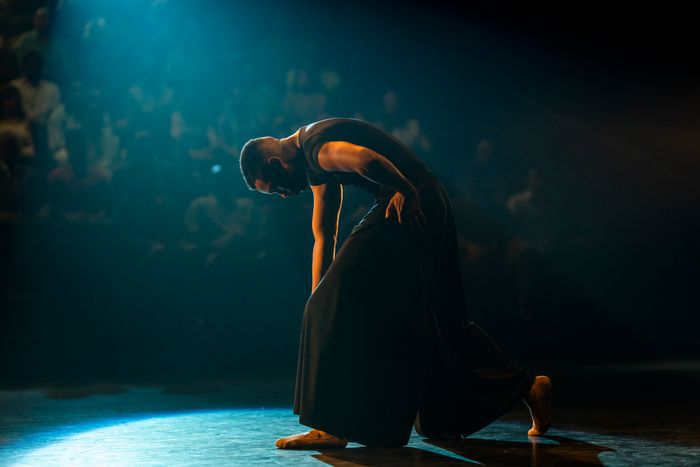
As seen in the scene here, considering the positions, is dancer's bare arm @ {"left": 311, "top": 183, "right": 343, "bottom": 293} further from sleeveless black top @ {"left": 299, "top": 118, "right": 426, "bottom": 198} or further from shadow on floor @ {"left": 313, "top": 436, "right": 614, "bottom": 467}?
shadow on floor @ {"left": 313, "top": 436, "right": 614, "bottom": 467}

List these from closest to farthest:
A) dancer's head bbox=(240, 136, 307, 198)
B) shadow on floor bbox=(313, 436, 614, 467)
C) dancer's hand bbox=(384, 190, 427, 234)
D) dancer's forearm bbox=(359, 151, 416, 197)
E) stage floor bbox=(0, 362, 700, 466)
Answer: shadow on floor bbox=(313, 436, 614, 467) < stage floor bbox=(0, 362, 700, 466) < dancer's forearm bbox=(359, 151, 416, 197) < dancer's hand bbox=(384, 190, 427, 234) < dancer's head bbox=(240, 136, 307, 198)

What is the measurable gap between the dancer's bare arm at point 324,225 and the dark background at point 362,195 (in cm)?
396

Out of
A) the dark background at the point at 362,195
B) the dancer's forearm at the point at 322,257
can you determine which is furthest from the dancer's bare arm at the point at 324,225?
the dark background at the point at 362,195

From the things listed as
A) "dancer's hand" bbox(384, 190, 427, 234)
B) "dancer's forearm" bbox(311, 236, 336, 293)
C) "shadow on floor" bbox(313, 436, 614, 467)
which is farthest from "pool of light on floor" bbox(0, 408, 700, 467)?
"dancer's hand" bbox(384, 190, 427, 234)

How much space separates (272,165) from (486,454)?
1145mm

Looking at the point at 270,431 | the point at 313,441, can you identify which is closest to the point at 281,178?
the point at 313,441

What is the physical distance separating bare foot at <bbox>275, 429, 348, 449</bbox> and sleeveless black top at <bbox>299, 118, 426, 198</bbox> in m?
0.81

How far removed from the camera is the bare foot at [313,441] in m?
2.35

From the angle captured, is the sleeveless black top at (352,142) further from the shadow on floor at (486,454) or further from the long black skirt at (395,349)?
the shadow on floor at (486,454)

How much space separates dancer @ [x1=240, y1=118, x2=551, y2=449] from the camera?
231 cm

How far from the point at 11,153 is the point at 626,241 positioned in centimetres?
587

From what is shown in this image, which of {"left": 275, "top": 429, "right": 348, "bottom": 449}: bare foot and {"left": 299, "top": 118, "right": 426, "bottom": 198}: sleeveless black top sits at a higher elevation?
{"left": 299, "top": 118, "right": 426, "bottom": 198}: sleeveless black top

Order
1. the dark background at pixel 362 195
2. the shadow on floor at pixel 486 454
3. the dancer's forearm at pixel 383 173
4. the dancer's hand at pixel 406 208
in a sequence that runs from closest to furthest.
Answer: the shadow on floor at pixel 486 454 < the dancer's forearm at pixel 383 173 < the dancer's hand at pixel 406 208 < the dark background at pixel 362 195

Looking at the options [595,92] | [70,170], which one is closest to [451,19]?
[595,92]
